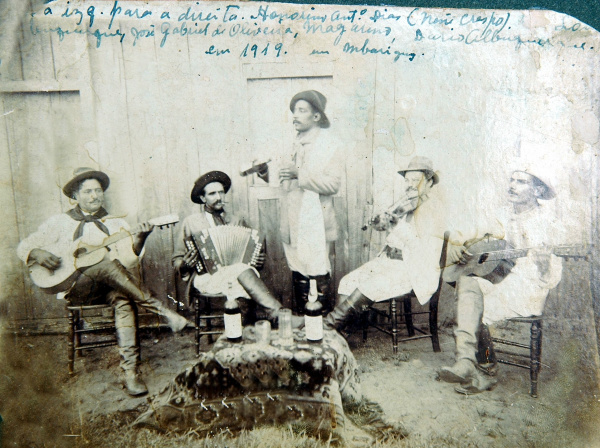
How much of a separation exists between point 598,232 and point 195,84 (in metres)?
2.46

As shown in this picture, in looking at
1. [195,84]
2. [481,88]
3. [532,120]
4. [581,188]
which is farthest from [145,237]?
[581,188]

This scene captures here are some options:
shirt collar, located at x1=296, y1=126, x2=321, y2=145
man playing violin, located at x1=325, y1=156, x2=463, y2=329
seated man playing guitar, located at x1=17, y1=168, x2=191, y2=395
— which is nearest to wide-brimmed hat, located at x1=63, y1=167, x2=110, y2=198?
seated man playing guitar, located at x1=17, y1=168, x2=191, y2=395

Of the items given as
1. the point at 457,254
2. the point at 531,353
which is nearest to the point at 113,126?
the point at 457,254

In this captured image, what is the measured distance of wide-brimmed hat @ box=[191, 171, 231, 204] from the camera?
7.17 ft

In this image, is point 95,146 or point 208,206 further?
point 208,206

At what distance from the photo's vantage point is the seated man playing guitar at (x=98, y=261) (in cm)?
210

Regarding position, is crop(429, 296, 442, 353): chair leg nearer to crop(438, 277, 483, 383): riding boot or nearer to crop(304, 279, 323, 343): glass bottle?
crop(438, 277, 483, 383): riding boot

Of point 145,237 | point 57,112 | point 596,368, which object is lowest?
point 596,368

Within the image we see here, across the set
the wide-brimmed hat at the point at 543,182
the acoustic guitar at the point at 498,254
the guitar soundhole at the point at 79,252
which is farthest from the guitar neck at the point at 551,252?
the guitar soundhole at the point at 79,252

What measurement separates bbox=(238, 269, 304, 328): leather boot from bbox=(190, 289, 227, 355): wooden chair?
153 millimetres

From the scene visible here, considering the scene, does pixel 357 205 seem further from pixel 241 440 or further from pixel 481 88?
pixel 241 440

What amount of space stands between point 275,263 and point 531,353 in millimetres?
1578

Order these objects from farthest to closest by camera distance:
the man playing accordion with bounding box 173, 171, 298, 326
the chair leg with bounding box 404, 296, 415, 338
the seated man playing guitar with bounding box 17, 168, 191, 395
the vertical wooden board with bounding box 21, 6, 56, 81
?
the chair leg with bounding box 404, 296, 415, 338 < the man playing accordion with bounding box 173, 171, 298, 326 < the seated man playing guitar with bounding box 17, 168, 191, 395 < the vertical wooden board with bounding box 21, 6, 56, 81

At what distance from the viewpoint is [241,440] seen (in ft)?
6.67
